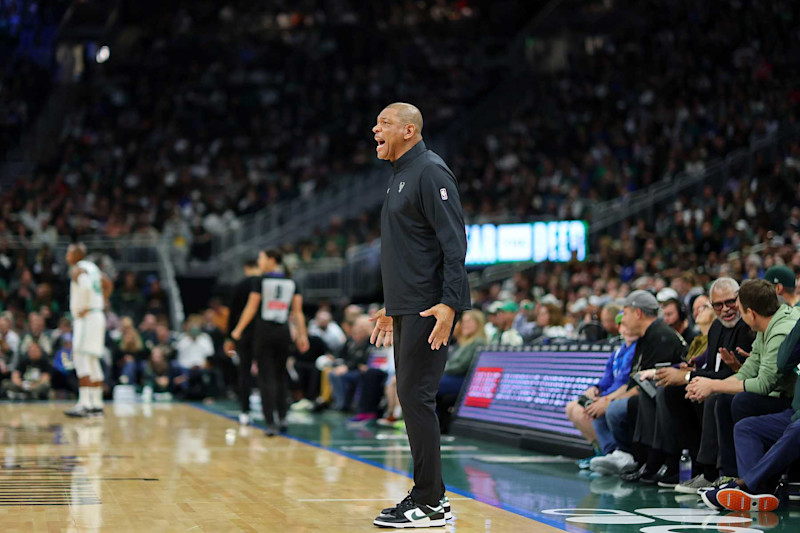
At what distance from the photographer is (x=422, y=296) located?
6242 millimetres

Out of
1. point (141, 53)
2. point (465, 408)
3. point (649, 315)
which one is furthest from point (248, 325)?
point (141, 53)

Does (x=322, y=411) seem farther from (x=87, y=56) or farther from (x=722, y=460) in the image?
(x=87, y=56)

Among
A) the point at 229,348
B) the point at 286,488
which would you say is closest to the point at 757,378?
the point at 286,488

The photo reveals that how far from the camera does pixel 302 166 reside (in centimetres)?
3194

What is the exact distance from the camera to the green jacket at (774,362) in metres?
7.41

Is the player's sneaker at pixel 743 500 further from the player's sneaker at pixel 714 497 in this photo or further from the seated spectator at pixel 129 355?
the seated spectator at pixel 129 355

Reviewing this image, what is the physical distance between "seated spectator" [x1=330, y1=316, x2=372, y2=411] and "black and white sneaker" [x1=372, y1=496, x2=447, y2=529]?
9584 millimetres

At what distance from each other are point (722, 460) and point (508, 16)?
30.2m

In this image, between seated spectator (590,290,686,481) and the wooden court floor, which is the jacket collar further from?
seated spectator (590,290,686,481)

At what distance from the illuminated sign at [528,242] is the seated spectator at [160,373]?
5.47 meters

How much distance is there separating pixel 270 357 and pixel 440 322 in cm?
673

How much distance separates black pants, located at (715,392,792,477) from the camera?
24.6 ft

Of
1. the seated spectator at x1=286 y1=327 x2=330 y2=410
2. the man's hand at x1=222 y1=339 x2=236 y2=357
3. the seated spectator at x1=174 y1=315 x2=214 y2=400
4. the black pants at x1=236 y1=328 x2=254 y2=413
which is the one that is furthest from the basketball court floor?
the seated spectator at x1=174 y1=315 x2=214 y2=400

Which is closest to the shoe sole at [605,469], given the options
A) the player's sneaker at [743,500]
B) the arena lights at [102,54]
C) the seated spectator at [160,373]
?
the player's sneaker at [743,500]
